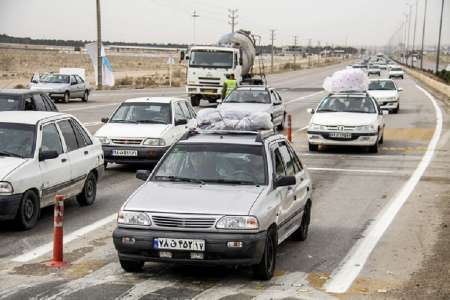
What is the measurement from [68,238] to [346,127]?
11.9 meters

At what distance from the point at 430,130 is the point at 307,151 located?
8.34 metres

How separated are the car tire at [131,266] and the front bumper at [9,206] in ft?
8.08

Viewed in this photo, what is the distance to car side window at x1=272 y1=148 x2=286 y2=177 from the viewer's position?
29.5 feet

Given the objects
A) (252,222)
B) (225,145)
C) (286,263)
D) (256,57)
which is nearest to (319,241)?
(286,263)

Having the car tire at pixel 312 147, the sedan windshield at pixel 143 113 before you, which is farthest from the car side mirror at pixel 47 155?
the car tire at pixel 312 147

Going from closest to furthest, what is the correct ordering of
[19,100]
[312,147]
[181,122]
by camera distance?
[181,122], [19,100], [312,147]

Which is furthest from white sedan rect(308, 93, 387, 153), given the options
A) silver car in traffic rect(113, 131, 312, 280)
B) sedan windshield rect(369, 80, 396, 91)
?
sedan windshield rect(369, 80, 396, 91)

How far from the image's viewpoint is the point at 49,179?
11.0 meters

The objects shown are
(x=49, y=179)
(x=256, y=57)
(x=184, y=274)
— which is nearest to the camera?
(x=184, y=274)

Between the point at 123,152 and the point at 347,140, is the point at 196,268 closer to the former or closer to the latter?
the point at 123,152

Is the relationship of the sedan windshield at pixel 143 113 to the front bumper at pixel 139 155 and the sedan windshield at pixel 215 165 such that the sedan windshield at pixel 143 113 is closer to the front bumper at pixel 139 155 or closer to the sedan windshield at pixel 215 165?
the front bumper at pixel 139 155

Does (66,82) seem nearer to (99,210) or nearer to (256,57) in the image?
(256,57)

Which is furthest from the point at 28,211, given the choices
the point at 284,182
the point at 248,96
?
the point at 248,96

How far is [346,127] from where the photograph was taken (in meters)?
20.8
